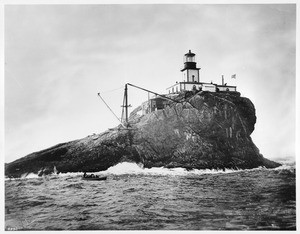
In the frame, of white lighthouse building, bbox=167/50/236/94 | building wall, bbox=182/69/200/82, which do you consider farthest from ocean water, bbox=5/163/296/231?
building wall, bbox=182/69/200/82

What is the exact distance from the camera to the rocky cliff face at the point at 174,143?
216 inches

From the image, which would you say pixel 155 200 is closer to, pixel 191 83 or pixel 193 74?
pixel 191 83

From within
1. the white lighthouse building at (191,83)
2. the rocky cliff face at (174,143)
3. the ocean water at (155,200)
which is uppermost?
the white lighthouse building at (191,83)

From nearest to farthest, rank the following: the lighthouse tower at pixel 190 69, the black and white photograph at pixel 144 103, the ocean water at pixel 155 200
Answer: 1. the ocean water at pixel 155 200
2. the black and white photograph at pixel 144 103
3. the lighthouse tower at pixel 190 69

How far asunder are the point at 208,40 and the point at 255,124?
71.5 inches

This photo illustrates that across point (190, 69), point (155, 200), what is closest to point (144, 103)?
point (190, 69)

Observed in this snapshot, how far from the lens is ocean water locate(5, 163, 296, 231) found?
5059 millimetres

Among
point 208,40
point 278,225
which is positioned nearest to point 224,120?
point 208,40

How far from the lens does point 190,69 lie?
5512mm

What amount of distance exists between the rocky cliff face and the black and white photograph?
0.02 m

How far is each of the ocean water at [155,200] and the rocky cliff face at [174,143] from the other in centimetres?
17

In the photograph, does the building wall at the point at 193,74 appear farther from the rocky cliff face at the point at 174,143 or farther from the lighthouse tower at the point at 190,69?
the rocky cliff face at the point at 174,143

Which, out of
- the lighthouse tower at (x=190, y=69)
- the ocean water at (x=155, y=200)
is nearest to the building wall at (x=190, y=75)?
the lighthouse tower at (x=190, y=69)
